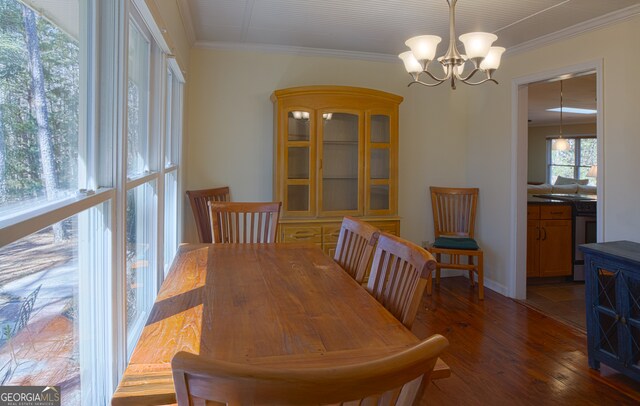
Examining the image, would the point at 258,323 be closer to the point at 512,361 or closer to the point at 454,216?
the point at 512,361

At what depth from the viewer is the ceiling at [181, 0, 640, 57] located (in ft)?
9.27

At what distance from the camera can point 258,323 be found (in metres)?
1.13

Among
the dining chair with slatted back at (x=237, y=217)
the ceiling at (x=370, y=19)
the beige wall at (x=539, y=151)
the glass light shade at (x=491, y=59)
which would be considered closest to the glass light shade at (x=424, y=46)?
the glass light shade at (x=491, y=59)

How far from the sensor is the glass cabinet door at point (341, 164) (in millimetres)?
3701

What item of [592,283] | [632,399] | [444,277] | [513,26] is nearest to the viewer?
[632,399]

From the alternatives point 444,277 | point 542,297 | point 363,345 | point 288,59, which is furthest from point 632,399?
point 288,59

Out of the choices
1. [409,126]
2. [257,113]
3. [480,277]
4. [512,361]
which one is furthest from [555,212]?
[257,113]

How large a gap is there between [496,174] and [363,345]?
11.2 ft

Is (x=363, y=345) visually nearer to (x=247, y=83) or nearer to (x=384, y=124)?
(x=384, y=124)

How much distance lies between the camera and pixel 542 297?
12.5 ft

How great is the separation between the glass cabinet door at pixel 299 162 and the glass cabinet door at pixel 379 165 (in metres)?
0.56

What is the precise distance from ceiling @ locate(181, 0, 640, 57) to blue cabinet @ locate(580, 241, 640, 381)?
1.67m

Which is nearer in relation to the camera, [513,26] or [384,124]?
[513,26]

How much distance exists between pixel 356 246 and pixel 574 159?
406 inches
